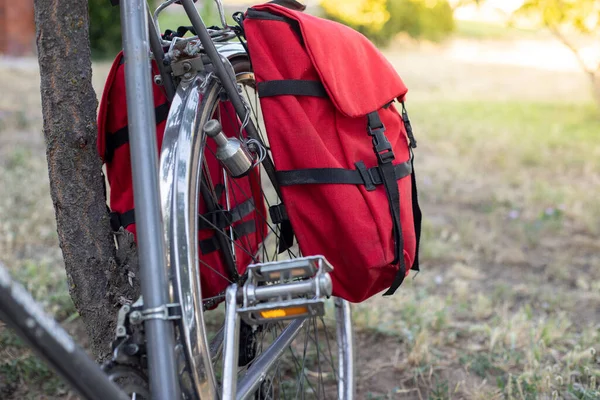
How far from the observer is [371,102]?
1.50 meters

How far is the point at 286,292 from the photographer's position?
3.82 feet

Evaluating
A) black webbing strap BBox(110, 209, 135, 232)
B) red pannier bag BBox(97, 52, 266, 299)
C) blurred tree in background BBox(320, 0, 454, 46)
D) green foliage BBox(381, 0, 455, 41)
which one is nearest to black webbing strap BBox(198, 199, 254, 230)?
red pannier bag BBox(97, 52, 266, 299)

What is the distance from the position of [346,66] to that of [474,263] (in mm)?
1888

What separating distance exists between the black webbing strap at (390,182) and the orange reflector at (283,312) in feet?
1.15

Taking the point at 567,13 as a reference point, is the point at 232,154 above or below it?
above

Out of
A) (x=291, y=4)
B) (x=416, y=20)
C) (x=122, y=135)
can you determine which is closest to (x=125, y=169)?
(x=122, y=135)

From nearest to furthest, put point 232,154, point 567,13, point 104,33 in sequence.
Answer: point 232,154 < point 567,13 < point 104,33

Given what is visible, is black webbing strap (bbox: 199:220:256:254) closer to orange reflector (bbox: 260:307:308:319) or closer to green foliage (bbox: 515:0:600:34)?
orange reflector (bbox: 260:307:308:319)

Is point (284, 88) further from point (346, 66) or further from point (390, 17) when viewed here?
point (390, 17)

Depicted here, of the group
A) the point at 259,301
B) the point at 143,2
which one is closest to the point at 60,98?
the point at 143,2

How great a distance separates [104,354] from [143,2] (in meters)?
0.79

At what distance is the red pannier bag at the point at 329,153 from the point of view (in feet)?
4.62

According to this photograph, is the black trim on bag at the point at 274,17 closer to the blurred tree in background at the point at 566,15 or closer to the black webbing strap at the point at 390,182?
the black webbing strap at the point at 390,182

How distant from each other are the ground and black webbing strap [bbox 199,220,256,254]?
70 centimetres
